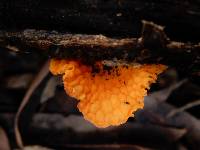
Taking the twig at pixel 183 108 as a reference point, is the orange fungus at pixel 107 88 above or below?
above

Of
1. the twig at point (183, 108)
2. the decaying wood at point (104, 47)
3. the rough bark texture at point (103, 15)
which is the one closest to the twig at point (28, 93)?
the decaying wood at point (104, 47)

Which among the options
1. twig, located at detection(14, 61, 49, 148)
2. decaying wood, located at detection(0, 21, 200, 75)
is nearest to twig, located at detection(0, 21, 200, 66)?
decaying wood, located at detection(0, 21, 200, 75)

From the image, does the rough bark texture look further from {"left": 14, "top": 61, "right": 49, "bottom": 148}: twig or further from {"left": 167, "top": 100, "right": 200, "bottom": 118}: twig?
{"left": 167, "top": 100, "right": 200, "bottom": 118}: twig

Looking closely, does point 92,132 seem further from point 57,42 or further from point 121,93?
point 57,42

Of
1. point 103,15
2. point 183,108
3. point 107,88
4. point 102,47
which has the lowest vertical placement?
point 183,108

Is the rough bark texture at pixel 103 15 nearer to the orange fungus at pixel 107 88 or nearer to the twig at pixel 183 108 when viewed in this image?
the orange fungus at pixel 107 88

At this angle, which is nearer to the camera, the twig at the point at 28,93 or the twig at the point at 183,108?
the twig at the point at 28,93

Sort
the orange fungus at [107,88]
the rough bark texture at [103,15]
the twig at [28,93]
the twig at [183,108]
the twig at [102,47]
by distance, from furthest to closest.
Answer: the twig at [183,108]
the twig at [28,93]
the orange fungus at [107,88]
the twig at [102,47]
the rough bark texture at [103,15]

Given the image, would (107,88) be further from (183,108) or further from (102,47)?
(183,108)

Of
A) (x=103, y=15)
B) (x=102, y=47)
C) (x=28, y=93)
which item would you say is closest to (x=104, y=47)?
(x=102, y=47)
